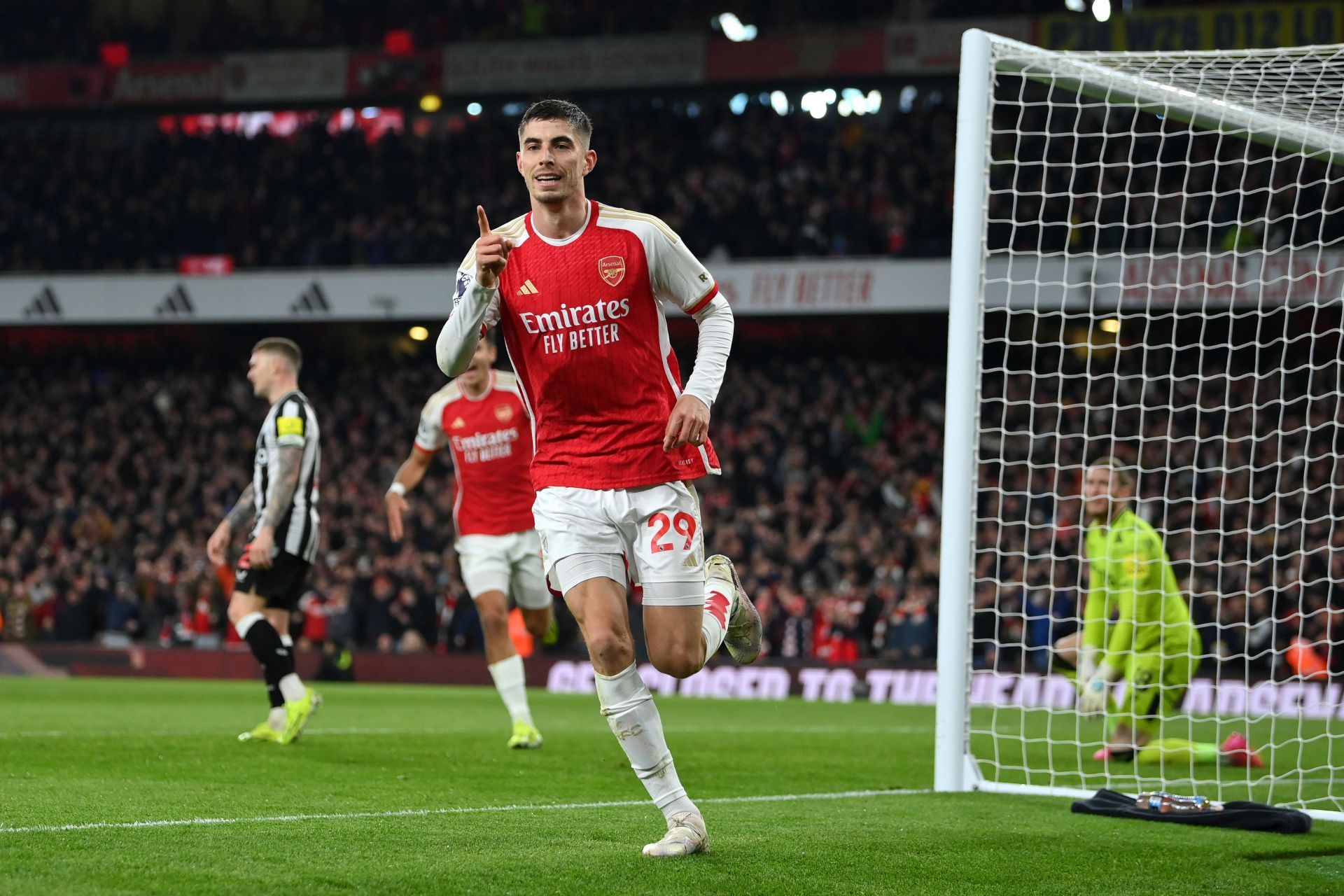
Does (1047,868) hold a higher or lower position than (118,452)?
lower

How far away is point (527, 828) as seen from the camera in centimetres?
548

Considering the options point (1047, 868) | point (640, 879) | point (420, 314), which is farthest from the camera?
point (420, 314)

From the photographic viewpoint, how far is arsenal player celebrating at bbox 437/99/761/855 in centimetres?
493

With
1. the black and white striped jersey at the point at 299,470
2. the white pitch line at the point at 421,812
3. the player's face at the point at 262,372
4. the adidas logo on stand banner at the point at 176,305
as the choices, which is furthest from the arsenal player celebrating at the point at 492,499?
the adidas logo on stand banner at the point at 176,305

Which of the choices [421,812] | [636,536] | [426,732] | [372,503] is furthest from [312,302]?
[636,536]

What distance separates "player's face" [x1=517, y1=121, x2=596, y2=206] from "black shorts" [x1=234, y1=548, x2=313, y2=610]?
4.49 m

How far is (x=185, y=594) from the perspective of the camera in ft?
75.3

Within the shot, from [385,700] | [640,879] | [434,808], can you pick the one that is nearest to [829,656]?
[385,700]

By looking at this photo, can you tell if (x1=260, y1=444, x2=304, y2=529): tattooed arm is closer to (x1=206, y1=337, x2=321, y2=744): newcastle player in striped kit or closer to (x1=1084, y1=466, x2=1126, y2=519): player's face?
(x1=206, y1=337, x2=321, y2=744): newcastle player in striped kit

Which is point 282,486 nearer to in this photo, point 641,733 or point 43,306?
point 641,733

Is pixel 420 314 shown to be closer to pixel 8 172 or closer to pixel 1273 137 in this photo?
pixel 8 172

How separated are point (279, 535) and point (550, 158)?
Result: 14.8 feet

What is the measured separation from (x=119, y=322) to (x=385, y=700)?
15683mm

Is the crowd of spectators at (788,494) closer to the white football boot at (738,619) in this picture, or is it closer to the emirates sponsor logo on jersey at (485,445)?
the emirates sponsor logo on jersey at (485,445)
